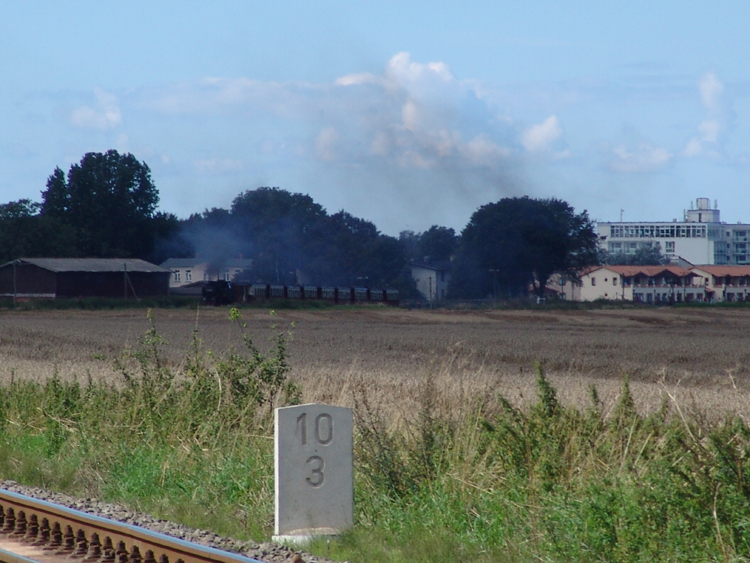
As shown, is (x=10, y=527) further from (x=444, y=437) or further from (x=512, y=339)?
(x=512, y=339)

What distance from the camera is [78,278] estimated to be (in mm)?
86062

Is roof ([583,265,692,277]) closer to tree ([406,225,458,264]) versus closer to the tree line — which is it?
the tree line

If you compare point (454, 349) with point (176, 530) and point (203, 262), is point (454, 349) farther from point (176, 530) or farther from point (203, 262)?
point (203, 262)

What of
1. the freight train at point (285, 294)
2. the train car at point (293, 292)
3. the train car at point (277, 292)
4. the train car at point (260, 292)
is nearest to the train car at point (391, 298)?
the freight train at point (285, 294)

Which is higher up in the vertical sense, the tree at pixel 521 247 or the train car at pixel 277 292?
the tree at pixel 521 247

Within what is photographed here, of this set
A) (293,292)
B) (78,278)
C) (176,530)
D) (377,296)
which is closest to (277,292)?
(293,292)

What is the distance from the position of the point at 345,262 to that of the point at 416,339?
7255 cm

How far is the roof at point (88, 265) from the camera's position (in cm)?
8506

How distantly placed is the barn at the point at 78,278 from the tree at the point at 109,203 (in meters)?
22.1

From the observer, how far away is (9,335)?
44781mm

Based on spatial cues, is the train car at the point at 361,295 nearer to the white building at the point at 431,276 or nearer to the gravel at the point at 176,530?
the white building at the point at 431,276

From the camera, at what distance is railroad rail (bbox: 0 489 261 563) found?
6.80 meters

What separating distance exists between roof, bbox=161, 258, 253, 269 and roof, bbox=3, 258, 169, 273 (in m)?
23.2

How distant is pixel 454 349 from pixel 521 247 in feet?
211
